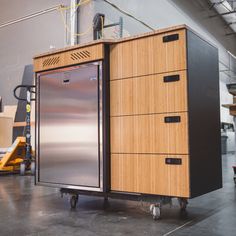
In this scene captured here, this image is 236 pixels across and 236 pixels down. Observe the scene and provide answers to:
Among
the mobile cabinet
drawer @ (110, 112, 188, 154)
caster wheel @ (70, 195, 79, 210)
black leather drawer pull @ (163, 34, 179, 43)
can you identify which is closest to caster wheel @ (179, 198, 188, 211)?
the mobile cabinet

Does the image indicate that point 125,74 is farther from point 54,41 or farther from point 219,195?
point 54,41

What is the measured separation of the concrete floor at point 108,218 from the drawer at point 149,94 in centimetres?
68

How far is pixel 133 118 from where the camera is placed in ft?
7.08

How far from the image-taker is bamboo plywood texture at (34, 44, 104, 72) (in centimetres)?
229

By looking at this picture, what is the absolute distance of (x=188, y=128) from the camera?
1.92m

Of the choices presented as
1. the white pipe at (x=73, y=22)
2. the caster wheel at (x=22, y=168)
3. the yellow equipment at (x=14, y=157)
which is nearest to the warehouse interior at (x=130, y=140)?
the caster wheel at (x=22, y=168)

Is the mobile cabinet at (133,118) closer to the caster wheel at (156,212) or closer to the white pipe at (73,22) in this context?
the caster wheel at (156,212)

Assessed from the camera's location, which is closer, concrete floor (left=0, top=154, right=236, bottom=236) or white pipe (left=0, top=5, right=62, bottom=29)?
concrete floor (left=0, top=154, right=236, bottom=236)

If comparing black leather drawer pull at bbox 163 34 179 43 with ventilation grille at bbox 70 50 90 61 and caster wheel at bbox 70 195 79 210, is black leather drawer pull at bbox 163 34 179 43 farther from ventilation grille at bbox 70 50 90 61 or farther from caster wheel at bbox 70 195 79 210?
caster wheel at bbox 70 195 79 210

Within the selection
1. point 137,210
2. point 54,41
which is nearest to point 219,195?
point 137,210

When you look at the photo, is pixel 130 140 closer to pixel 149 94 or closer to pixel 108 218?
pixel 149 94

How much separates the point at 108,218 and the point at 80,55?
45.7 inches

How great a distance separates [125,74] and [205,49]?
576 millimetres

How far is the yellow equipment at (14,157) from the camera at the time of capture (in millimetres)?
4977
